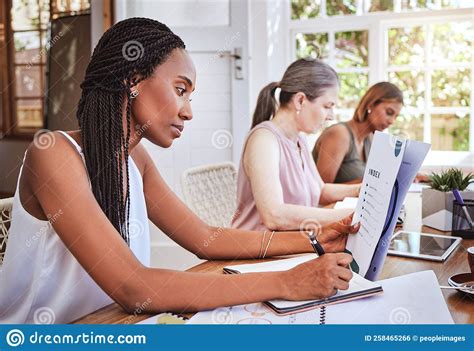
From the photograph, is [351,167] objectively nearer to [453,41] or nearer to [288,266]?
[453,41]

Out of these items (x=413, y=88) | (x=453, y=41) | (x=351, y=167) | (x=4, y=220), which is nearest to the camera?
(x=4, y=220)

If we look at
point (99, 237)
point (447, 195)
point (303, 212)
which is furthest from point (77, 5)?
point (99, 237)

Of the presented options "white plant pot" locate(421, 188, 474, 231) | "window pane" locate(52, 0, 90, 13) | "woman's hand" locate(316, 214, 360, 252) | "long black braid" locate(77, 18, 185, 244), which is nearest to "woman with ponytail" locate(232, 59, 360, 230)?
"white plant pot" locate(421, 188, 474, 231)

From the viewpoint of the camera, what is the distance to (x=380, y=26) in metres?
3.12

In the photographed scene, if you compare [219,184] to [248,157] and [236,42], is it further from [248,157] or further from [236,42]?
[236,42]

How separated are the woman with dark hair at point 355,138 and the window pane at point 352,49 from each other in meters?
0.61

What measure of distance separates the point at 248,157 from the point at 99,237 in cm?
85

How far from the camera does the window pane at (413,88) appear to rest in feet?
10.3

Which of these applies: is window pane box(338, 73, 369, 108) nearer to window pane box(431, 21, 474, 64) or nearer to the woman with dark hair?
window pane box(431, 21, 474, 64)

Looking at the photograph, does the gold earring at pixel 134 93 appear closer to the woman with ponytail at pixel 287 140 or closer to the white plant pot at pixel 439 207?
the woman with ponytail at pixel 287 140

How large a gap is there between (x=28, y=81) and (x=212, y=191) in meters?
1.42

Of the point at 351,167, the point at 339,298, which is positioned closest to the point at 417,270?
the point at 339,298

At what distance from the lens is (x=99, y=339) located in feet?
2.58

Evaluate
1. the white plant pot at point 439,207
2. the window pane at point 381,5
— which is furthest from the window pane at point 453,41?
the white plant pot at point 439,207
